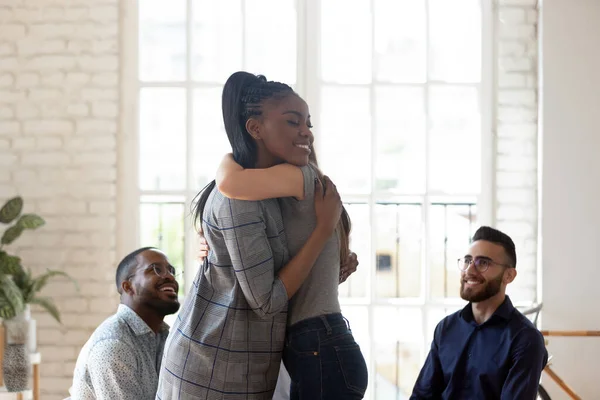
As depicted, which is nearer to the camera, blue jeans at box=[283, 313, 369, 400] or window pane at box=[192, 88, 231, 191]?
blue jeans at box=[283, 313, 369, 400]

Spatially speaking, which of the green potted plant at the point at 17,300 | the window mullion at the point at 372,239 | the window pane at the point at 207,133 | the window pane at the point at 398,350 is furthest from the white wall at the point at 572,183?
the green potted plant at the point at 17,300

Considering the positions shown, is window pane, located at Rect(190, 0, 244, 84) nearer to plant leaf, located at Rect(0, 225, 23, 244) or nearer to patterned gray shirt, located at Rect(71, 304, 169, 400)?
plant leaf, located at Rect(0, 225, 23, 244)

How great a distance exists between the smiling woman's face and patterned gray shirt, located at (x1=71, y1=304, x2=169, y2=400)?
1.14 m

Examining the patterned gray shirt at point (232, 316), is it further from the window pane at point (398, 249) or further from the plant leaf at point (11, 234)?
the window pane at point (398, 249)

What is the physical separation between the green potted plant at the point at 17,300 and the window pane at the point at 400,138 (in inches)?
78.5

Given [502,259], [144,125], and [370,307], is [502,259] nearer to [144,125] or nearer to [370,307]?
[370,307]

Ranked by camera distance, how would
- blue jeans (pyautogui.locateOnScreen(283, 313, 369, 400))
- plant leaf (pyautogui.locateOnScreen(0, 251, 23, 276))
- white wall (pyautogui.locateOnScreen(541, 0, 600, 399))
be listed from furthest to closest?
white wall (pyautogui.locateOnScreen(541, 0, 600, 399)) < plant leaf (pyautogui.locateOnScreen(0, 251, 23, 276)) < blue jeans (pyautogui.locateOnScreen(283, 313, 369, 400))

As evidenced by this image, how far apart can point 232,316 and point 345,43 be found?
3.32 m

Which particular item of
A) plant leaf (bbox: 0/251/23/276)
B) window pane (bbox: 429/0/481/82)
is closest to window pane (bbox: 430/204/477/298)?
window pane (bbox: 429/0/481/82)

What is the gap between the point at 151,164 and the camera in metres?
5.02

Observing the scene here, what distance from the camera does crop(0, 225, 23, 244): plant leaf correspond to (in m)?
4.50

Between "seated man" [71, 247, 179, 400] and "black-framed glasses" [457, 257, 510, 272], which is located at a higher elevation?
"black-framed glasses" [457, 257, 510, 272]

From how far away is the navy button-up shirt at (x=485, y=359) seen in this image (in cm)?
275

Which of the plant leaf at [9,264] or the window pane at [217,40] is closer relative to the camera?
the plant leaf at [9,264]
